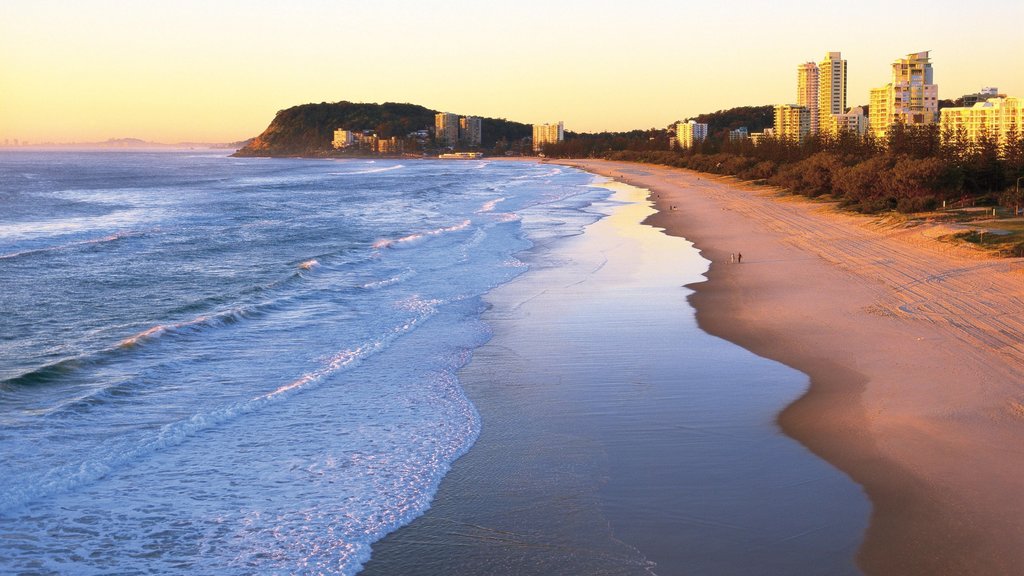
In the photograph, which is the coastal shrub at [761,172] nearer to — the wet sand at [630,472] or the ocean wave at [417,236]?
the ocean wave at [417,236]

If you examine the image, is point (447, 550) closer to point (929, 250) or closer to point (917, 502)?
point (917, 502)

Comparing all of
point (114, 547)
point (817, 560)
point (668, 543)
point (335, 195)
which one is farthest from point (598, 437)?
point (335, 195)

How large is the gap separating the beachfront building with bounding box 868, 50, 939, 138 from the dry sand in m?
97.9

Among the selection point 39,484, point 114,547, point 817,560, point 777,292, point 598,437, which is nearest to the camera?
point 817,560

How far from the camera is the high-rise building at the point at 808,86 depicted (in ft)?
579

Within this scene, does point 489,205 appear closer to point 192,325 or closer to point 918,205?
point 918,205

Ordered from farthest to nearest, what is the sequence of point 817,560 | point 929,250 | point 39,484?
1. point 929,250
2. point 39,484
3. point 817,560

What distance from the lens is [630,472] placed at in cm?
771

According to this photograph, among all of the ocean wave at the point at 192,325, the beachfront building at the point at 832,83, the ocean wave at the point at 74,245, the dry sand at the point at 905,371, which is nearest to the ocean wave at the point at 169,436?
the ocean wave at the point at 192,325

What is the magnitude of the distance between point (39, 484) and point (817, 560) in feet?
20.7

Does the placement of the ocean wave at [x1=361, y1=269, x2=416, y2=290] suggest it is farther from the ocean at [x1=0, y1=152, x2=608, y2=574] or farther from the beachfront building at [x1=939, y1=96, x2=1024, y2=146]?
the beachfront building at [x1=939, y1=96, x2=1024, y2=146]

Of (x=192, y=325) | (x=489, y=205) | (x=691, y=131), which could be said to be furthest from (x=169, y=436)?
(x=691, y=131)

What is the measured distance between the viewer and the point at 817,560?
5.93 metres

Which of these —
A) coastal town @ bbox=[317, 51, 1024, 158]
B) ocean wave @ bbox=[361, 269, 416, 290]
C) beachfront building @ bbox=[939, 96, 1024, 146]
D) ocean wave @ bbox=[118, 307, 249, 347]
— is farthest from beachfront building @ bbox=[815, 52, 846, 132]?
ocean wave @ bbox=[118, 307, 249, 347]
